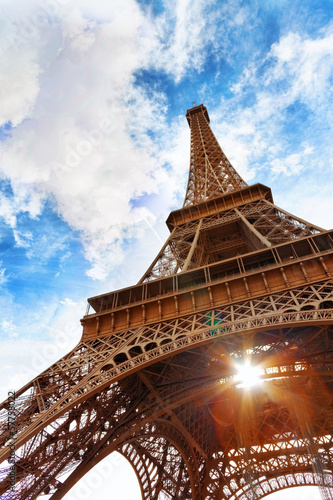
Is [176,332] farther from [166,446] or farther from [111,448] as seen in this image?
[166,446]

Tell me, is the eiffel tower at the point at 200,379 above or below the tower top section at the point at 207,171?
below

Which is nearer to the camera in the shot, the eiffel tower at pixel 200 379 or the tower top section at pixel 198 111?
the eiffel tower at pixel 200 379

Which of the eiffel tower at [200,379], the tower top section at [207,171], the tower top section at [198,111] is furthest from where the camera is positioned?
the tower top section at [198,111]

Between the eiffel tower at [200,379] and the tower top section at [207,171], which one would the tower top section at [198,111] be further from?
the eiffel tower at [200,379]

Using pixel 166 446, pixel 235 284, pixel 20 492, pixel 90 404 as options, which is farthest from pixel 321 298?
pixel 166 446

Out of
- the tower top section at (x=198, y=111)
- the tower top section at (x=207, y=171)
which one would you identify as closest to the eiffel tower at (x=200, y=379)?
the tower top section at (x=207, y=171)

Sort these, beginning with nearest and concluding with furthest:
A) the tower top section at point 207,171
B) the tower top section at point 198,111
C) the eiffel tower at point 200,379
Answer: the eiffel tower at point 200,379 < the tower top section at point 207,171 < the tower top section at point 198,111

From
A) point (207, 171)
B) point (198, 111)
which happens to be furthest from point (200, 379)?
point (198, 111)
